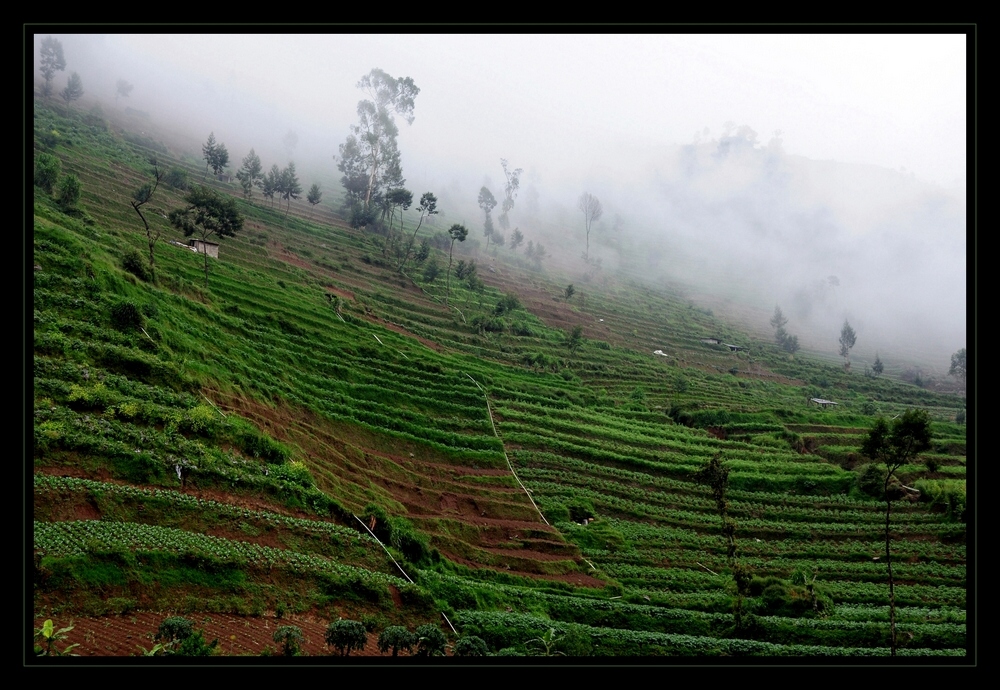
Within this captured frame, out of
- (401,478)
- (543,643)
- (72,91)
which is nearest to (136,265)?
(401,478)

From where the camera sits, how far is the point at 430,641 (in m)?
11.4

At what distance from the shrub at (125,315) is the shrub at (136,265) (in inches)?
221

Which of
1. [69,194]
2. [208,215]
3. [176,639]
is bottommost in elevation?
[176,639]

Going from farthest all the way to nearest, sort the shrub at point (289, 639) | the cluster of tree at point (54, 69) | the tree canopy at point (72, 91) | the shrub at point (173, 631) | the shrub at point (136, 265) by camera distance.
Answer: the tree canopy at point (72, 91) → the cluster of tree at point (54, 69) → the shrub at point (136, 265) → the shrub at point (289, 639) → the shrub at point (173, 631)

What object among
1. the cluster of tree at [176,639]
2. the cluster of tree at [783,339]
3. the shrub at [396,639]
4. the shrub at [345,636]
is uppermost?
the cluster of tree at [783,339]

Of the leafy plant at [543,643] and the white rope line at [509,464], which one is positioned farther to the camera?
the white rope line at [509,464]

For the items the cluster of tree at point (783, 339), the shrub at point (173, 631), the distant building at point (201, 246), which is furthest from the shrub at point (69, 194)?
the cluster of tree at point (783, 339)

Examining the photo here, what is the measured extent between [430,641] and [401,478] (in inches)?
453

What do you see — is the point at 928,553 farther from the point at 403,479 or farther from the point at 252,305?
the point at 252,305

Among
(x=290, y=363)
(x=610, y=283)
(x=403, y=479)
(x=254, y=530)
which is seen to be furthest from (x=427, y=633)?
(x=610, y=283)

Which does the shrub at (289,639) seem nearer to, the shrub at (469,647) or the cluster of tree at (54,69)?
the shrub at (469,647)

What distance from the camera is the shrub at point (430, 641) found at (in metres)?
11.4

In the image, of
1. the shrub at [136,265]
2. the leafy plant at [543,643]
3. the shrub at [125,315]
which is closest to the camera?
the leafy plant at [543,643]

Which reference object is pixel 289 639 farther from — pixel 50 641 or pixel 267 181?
pixel 267 181
